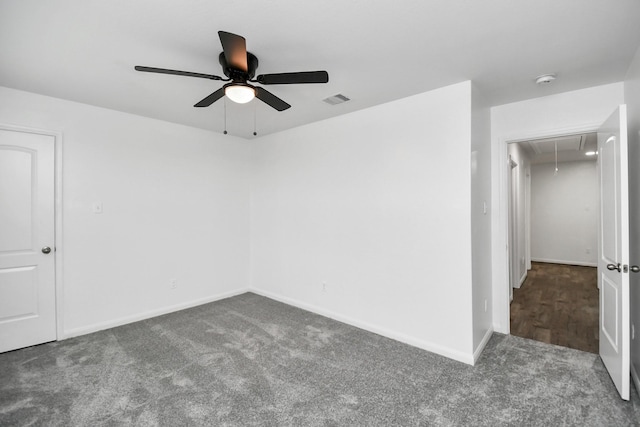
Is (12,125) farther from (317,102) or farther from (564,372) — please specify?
(564,372)

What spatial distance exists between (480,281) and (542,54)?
1957mm

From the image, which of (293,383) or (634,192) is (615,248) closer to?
(634,192)

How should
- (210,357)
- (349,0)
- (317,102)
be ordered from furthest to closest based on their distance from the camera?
(317,102) → (210,357) → (349,0)

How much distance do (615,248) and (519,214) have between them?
350cm

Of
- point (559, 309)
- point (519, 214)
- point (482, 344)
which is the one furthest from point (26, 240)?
point (519, 214)

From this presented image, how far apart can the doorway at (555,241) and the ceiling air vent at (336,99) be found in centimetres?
203

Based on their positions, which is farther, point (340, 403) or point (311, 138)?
point (311, 138)

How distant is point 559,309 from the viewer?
411cm

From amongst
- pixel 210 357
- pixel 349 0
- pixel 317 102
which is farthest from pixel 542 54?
pixel 210 357

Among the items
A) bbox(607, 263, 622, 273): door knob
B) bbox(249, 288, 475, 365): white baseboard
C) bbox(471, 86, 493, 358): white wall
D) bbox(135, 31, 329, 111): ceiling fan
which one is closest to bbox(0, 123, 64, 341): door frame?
bbox(135, 31, 329, 111): ceiling fan

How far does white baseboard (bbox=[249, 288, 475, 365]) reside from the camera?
2787 millimetres

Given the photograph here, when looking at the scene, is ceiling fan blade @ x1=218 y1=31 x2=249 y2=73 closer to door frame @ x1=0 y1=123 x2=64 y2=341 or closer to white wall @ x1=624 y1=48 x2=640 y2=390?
door frame @ x1=0 y1=123 x2=64 y2=341

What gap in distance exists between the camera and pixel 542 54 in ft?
7.36

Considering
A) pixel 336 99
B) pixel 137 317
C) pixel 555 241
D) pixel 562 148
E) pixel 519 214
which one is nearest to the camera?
pixel 336 99
